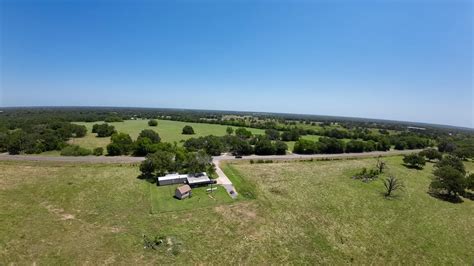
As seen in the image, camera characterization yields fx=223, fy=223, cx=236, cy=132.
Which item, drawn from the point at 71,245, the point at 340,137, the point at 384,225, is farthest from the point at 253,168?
the point at 340,137

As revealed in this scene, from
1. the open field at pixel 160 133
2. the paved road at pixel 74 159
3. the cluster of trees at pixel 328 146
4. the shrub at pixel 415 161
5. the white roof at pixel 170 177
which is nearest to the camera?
the white roof at pixel 170 177

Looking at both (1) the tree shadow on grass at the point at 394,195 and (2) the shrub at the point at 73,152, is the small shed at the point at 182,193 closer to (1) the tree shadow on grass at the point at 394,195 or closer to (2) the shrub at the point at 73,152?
(1) the tree shadow on grass at the point at 394,195

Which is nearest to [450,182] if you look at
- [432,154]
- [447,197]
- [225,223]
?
[447,197]

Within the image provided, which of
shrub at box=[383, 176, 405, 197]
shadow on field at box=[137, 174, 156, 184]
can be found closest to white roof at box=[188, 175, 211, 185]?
shadow on field at box=[137, 174, 156, 184]

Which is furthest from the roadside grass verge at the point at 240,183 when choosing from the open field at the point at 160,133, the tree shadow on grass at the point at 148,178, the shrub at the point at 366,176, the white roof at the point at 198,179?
the open field at the point at 160,133

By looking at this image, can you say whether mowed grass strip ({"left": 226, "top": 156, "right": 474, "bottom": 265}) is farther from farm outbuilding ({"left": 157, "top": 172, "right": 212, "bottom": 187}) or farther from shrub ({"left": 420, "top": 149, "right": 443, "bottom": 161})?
shrub ({"left": 420, "top": 149, "right": 443, "bottom": 161})

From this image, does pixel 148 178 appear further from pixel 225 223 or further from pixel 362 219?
pixel 362 219
